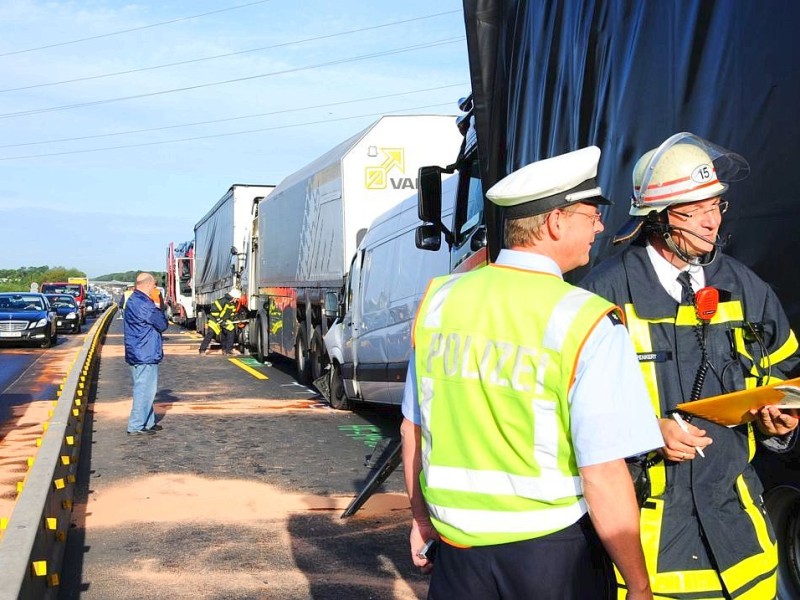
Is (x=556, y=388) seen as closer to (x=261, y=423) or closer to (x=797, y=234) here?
(x=797, y=234)

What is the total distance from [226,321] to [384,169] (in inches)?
453

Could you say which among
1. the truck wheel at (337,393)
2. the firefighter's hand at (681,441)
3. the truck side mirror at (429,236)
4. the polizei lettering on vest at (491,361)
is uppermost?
the truck side mirror at (429,236)

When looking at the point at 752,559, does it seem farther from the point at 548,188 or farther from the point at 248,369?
the point at 248,369

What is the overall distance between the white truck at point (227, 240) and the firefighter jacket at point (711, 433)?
20.9 meters

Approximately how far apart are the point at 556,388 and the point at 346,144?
12.5 m

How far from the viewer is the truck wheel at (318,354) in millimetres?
15148

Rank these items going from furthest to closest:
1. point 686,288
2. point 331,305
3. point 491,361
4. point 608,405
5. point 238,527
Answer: point 331,305 → point 238,527 → point 686,288 → point 491,361 → point 608,405

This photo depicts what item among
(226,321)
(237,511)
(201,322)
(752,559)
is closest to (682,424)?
(752,559)

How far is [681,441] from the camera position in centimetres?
259

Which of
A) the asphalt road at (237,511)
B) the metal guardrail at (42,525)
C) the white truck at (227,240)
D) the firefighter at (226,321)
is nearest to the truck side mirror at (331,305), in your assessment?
the asphalt road at (237,511)

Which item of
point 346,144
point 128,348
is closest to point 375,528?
point 128,348

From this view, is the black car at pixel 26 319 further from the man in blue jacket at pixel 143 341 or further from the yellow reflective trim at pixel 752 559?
the yellow reflective trim at pixel 752 559

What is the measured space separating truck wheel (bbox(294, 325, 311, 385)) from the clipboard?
13.7 m

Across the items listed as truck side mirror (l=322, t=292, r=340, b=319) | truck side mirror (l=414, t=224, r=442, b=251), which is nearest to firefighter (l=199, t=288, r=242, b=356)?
truck side mirror (l=322, t=292, r=340, b=319)
